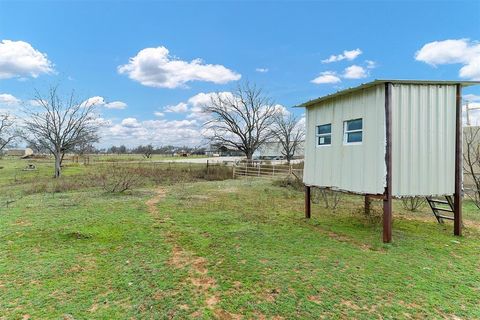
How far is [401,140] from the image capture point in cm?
597

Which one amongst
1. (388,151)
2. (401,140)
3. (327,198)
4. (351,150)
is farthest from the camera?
(327,198)

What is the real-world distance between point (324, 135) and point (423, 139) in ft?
7.38

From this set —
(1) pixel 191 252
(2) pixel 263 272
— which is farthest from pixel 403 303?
(1) pixel 191 252

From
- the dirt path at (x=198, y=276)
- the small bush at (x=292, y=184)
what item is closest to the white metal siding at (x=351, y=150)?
the dirt path at (x=198, y=276)

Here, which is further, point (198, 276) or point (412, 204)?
point (412, 204)

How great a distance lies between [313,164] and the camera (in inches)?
315

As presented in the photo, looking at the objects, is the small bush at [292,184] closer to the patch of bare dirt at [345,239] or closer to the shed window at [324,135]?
the shed window at [324,135]

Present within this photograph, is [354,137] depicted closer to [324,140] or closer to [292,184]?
[324,140]

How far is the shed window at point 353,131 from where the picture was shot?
21.3 feet

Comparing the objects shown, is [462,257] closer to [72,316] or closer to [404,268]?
[404,268]

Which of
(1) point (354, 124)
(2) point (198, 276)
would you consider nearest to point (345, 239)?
(1) point (354, 124)

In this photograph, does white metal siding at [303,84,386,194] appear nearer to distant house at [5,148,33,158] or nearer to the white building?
the white building

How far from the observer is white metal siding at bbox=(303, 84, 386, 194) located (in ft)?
19.5

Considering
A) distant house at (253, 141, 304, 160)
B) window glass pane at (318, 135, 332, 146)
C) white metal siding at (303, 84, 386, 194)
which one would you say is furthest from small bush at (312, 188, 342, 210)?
distant house at (253, 141, 304, 160)
